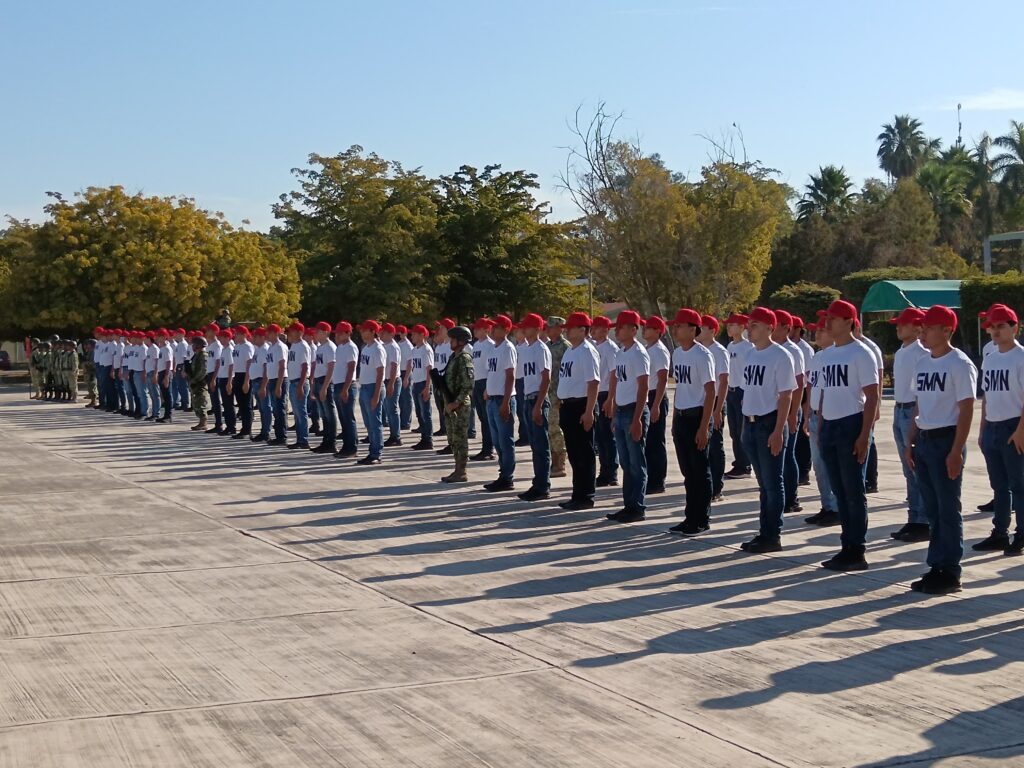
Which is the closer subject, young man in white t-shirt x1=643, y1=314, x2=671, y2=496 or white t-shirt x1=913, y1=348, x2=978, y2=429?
white t-shirt x1=913, y1=348, x2=978, y2=429

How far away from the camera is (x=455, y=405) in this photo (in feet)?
50.9

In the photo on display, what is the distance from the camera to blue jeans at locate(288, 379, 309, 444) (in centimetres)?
2061

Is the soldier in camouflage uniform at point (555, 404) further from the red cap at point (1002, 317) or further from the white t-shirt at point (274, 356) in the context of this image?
the red cap at point (1002, 317)

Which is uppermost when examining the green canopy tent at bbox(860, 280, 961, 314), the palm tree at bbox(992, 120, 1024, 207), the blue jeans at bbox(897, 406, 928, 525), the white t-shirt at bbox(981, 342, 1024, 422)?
the palm tree at bbox(992, 120, 1024, 207)

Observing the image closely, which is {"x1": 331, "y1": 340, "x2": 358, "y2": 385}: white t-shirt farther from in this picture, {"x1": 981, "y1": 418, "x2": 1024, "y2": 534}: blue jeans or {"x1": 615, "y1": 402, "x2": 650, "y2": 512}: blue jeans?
{"x1": 981, "y1": 418, "x2": 1024, "y2": 534}: blue jeans

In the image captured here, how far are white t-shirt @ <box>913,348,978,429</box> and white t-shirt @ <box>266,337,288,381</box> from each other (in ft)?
44.5

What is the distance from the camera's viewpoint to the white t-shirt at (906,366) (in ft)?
36.6

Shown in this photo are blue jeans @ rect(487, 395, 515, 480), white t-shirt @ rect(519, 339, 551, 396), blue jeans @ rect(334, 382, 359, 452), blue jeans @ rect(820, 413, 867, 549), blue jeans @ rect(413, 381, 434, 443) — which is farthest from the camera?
blue jeans @ rect(413, 381, 434, 443)

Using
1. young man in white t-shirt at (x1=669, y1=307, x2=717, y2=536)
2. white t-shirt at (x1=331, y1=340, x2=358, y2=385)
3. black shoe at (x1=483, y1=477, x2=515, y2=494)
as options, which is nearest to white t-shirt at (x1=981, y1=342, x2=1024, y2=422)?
young man in white t-shirt at (x1=669, y1=307, x2=717, y2=536)

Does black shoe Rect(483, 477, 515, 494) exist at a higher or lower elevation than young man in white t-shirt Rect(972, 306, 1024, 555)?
lower

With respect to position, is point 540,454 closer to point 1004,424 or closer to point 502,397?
point 502,397

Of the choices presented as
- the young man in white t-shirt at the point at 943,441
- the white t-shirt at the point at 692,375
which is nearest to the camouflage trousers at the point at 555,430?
the white t-shirt at the point at 692,375

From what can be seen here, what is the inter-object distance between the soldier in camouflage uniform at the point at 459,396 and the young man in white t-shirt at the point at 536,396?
2.16 feet

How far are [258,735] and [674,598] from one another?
3.64 m
